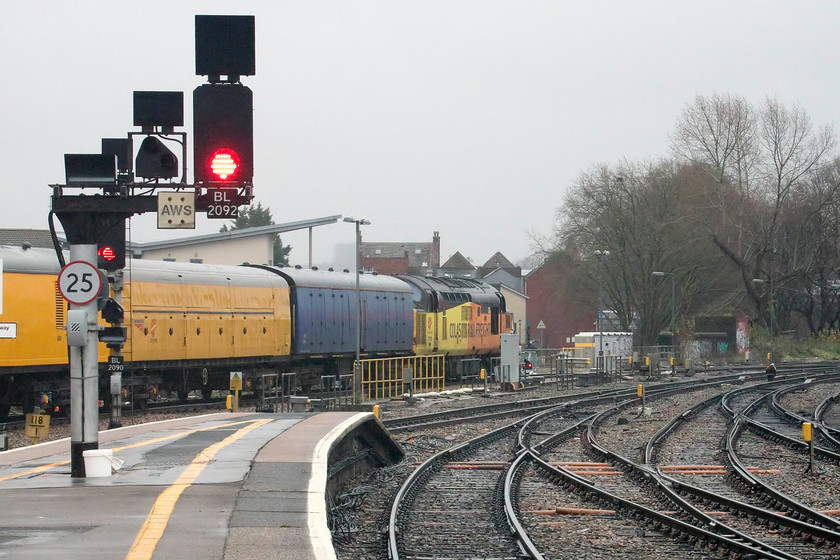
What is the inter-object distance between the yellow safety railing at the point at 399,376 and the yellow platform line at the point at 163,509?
63.8 feet

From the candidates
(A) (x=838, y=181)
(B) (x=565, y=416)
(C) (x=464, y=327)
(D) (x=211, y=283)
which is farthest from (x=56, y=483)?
(A) (x=838, y=181)

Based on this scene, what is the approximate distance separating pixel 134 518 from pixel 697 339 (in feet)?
213

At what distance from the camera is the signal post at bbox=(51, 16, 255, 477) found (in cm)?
1117

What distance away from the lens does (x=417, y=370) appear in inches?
1515

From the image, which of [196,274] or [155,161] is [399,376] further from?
[155,161]

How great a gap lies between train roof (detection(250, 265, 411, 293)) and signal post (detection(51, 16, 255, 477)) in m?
19.9

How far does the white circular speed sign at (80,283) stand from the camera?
11383mm

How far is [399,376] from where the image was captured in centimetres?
3806

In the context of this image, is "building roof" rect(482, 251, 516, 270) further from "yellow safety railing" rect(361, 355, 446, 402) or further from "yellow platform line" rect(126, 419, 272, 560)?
"yellow platform line" rect(126, 419, 272, 560)

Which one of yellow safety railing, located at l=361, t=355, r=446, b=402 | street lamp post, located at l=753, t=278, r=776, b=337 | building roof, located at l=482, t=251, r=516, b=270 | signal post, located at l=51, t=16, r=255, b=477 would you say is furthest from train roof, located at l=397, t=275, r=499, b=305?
building roof, located at l=482, t=251, r=516, b=270

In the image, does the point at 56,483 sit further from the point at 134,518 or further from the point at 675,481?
the point at 675,481

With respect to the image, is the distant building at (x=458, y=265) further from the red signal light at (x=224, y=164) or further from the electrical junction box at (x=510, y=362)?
the red signal light at (x=224, y=164)

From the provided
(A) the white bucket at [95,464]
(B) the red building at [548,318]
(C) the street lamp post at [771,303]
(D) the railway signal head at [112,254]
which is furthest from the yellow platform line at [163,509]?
(B) the red building at [548,318]

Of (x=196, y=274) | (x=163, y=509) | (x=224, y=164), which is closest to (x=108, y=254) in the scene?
(x=224, y=164)
